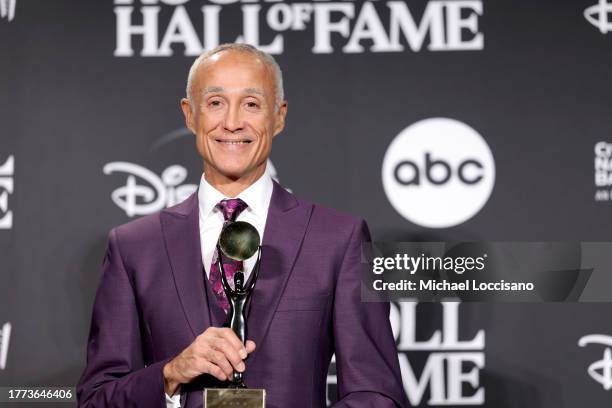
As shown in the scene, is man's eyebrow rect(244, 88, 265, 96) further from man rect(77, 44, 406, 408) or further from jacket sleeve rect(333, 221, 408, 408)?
jacket sleeve rect(333, 221, 408, 408)

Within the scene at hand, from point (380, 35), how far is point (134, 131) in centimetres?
82

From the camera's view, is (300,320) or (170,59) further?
(170,59)

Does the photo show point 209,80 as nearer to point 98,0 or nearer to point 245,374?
point 245,374

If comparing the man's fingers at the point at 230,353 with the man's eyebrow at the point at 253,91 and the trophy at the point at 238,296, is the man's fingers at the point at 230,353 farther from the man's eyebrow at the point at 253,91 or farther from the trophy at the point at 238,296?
the man's eyebrow at the point at 253,91

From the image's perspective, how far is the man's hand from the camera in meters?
1.45

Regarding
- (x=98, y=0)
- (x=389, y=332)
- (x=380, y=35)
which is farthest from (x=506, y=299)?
(x=98, y=0)

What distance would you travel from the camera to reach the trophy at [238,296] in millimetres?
1457

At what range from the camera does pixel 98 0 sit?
2.94 metres

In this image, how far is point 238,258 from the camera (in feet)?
4.96

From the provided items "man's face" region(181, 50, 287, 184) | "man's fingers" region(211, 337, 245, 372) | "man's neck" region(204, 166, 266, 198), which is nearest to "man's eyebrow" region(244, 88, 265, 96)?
"man's face" region(181, 50, 287, 184)

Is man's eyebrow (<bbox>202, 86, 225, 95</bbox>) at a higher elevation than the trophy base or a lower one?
higher

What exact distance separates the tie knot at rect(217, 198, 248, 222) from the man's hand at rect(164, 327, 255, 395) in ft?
1.02

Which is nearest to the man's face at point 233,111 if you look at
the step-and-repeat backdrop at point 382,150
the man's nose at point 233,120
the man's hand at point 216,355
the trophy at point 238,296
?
the man's nose at point 233,120

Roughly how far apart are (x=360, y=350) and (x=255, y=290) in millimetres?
221
